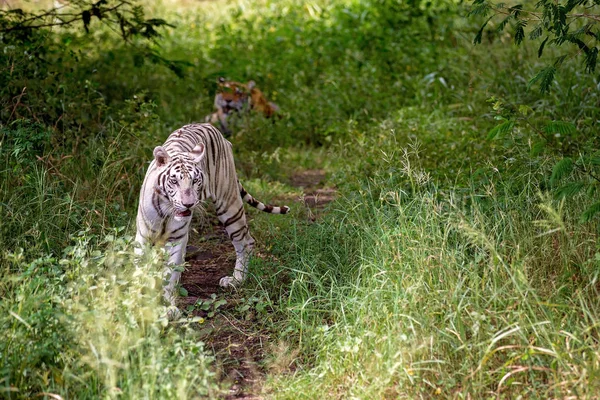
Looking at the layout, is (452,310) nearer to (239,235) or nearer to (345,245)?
(345,245)

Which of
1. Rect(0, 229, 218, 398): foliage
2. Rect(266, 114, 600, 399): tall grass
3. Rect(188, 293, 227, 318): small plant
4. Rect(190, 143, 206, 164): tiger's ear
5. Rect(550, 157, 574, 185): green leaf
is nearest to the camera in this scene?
Rect(0, 229, 218, 398): foliage

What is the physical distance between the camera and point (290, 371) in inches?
155

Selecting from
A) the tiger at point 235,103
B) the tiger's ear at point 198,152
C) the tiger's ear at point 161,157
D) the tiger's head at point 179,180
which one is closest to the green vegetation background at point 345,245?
the tiger at point 235,103

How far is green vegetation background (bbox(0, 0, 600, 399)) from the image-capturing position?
11.5 ft

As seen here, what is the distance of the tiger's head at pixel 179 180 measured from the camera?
174 inches

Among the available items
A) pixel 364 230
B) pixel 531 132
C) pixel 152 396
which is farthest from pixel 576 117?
pixel 152 396

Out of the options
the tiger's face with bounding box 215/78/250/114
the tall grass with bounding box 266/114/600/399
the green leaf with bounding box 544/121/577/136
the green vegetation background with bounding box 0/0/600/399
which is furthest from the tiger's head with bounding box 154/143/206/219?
the tiger's face with bounding box 215/78/250/114

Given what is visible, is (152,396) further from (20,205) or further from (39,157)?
(39,157)

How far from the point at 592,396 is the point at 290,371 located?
1386 mm

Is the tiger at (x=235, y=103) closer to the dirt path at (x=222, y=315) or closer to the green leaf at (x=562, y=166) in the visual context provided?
the dirt path at (x=222, y=315)

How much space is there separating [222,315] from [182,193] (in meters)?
0.72

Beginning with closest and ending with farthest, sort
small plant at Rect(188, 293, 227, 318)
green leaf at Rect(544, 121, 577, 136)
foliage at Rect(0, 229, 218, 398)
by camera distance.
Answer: foliage at Rect(0, 229, 218, 398)
green leaf at Rect(544, 121, 577, 136)
small plant at Rect(188, 293, 227, 318)

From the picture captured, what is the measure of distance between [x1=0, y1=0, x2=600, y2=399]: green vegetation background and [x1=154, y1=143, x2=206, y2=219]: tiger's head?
37 centimetres

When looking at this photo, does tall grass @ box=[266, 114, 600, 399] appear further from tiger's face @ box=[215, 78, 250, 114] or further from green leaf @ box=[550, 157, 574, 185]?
tiger's face @ box=[215, 78, 250, 114]
